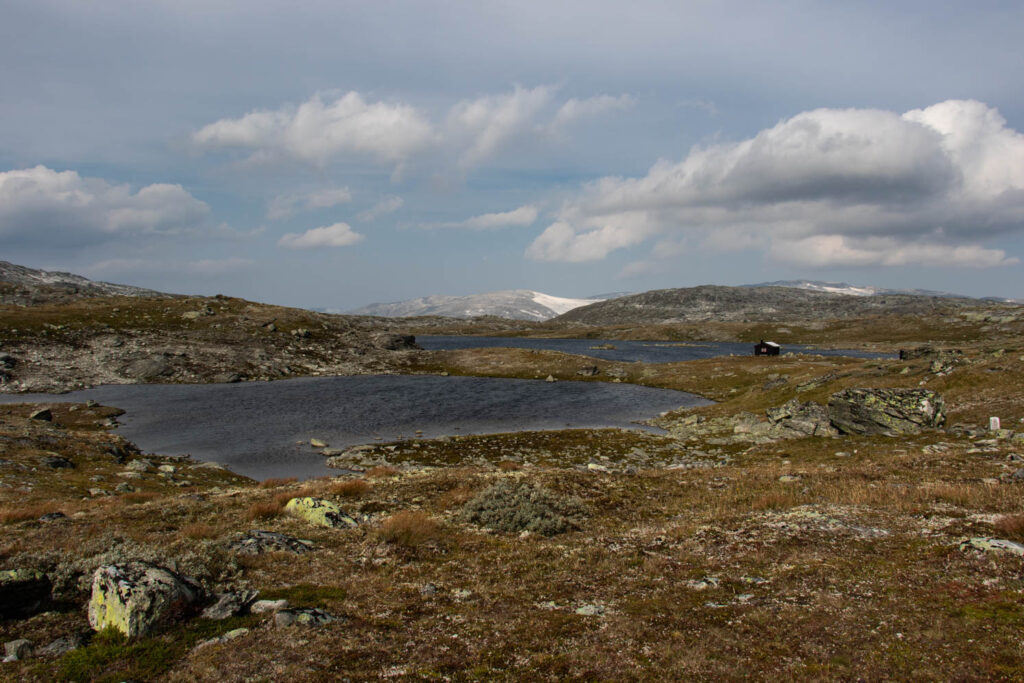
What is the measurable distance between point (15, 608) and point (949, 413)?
192 ft

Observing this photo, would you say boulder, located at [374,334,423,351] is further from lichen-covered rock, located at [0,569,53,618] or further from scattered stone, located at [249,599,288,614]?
scattered stone, located at [249,599,288,614]

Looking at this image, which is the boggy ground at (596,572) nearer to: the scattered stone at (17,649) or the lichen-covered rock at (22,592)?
the scattered stone at (17,649)

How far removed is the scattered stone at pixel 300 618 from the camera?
43.7 ft

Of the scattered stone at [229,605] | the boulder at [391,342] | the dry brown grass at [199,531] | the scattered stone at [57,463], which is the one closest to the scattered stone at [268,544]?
the dry brown grass at [199,531]

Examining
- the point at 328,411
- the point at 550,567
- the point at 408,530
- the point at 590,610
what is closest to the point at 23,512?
the point at 408,530

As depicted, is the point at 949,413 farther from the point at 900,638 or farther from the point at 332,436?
the point at 332,436

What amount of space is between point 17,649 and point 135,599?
2.33 meters

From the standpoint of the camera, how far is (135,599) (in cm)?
1277

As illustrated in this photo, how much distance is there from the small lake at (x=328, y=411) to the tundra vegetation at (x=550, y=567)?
10.4 m

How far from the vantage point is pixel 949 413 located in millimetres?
43312

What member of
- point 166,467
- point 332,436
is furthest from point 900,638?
point 332,436

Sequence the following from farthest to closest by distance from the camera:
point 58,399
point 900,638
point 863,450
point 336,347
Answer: point 336,347 < point 58,399 < point 863,450 < point 900,638

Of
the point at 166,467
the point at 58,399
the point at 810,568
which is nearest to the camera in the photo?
the point at 810,568

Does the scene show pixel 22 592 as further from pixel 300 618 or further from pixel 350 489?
pixel 350 489
